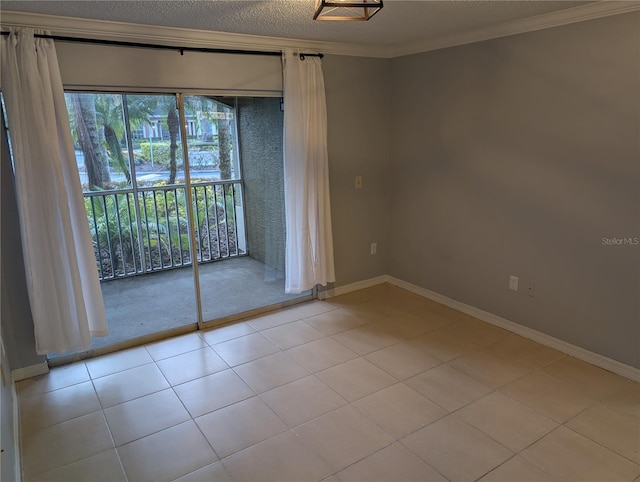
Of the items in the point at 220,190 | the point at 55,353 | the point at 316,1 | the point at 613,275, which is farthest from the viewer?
the point at 220,190

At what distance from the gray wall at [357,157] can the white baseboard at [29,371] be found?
2.49m

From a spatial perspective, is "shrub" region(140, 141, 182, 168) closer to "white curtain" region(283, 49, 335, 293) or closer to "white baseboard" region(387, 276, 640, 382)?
"white curtain" region(283, 49, 335, 293)

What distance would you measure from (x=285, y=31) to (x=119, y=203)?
209 centimetres

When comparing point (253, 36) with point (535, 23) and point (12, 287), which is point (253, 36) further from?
point (12, 287)

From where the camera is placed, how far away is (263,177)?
13.4 feet

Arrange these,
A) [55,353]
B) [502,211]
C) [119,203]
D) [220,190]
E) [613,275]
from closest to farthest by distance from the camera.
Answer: [613,275], [55,353], [502,211], [119,203], [220,190]

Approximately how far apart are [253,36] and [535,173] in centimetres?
232

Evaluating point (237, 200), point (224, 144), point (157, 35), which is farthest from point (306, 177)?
point (157, 35)

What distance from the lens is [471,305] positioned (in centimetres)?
371

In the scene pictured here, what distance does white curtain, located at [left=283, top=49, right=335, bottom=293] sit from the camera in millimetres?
3471

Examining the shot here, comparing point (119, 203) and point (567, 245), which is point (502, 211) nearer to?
point (567, 245)

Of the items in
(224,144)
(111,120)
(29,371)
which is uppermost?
(111,120)

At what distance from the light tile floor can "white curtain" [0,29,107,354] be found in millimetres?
389

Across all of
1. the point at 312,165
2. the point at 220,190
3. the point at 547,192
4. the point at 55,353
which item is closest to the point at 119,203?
the point at 220,190
